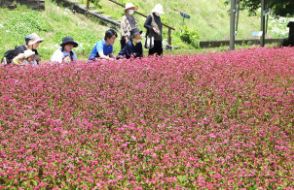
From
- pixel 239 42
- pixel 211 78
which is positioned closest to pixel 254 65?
pixel 211 78

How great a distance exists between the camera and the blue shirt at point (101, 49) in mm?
13609

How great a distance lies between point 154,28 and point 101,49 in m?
2.09

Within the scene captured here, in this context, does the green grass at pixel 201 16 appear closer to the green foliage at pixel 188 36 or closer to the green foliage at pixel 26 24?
the green foliage at pixel 188 36

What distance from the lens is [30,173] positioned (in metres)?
5.67

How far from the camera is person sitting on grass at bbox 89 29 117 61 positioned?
13.5 m

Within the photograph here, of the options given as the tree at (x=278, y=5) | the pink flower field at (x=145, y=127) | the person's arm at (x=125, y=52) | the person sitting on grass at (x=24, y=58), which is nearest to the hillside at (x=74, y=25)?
the tree at (x=278, y=5)

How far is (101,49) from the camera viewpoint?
13.6 meters

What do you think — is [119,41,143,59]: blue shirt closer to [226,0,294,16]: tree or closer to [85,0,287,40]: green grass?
[226,0,294,16]: tree

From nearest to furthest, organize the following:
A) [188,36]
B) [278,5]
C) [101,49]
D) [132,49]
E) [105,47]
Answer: [101,49] → [105,47] → [132,49] → [278,5] → [188,36]

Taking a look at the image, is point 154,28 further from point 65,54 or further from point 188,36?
point 188,36

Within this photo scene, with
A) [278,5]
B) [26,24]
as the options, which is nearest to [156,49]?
[26,24]

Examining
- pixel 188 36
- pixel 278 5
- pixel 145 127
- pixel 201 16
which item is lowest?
pixel 145 127

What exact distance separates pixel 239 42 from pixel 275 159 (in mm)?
25378

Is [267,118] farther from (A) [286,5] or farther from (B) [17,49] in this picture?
(A) [286,5]
